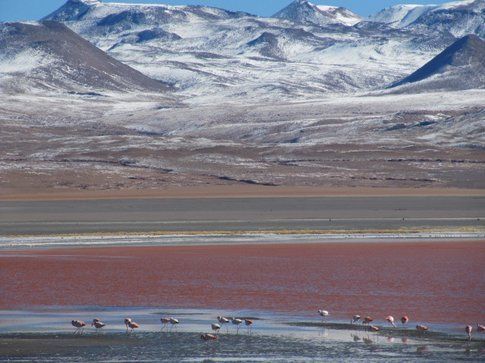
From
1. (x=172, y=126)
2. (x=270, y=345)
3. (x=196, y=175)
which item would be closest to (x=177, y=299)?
(x=270, y=345)

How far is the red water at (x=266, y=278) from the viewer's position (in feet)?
88.0

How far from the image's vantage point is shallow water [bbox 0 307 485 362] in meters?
20.8

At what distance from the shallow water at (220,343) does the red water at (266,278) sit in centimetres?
203

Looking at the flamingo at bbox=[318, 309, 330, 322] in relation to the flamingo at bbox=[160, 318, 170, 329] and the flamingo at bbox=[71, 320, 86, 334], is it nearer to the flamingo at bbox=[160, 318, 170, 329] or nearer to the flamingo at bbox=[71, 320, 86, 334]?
the flamingo at bbox=[160, 318, 170, 329]

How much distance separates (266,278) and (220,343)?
9769 mm

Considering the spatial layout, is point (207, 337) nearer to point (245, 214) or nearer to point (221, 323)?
point (221, 323)

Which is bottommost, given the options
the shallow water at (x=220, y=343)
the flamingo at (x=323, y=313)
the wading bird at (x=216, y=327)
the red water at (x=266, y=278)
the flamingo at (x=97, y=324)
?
the shallow water at (x=220, y=343)

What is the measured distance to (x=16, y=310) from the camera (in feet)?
85.3

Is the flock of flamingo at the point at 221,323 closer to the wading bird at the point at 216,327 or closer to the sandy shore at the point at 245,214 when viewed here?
the wading bird at the point at 216,327

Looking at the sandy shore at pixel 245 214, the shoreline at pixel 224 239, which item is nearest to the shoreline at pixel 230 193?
the sandy shore at pixel 245 214

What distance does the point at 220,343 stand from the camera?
22.1m

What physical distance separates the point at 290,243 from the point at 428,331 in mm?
20670

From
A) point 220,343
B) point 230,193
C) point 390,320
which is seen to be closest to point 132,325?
point 220,343

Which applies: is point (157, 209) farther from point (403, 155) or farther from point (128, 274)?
point (403, 155)
